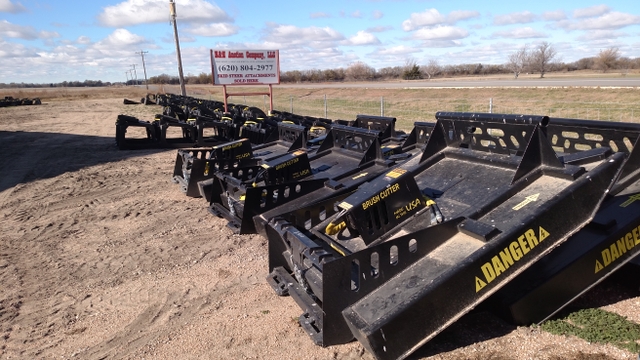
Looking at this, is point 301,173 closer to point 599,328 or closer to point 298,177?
point 298,177

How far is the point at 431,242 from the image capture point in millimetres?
3445

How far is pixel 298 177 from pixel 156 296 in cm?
258

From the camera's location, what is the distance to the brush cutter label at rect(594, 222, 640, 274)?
364cm

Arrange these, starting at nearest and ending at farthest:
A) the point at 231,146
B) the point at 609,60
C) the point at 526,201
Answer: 1. the point at 526,201
2. the point at 231,146
3. the point at 609,60

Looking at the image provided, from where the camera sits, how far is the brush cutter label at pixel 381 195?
3697mm

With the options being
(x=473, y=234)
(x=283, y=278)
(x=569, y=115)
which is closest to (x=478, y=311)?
(x=473, y=234)

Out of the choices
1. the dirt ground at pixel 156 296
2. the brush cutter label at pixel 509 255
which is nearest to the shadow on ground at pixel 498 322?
the dirt ground at pixel 156 296

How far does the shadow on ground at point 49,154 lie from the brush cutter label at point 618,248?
37.3 feet

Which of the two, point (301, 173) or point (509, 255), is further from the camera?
Answer: point (301, 173)

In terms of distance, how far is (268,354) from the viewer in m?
3.55

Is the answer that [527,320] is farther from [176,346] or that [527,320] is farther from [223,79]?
[223,79]

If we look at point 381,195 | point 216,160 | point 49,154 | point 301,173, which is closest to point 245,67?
point 49,154

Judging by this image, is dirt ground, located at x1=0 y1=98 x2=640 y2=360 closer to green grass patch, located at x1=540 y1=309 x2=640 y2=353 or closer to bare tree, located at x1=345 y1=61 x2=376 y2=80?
green grass patch, located at x1=540 y1=309 x2=640 y2=353

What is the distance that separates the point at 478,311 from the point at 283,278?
177cm
